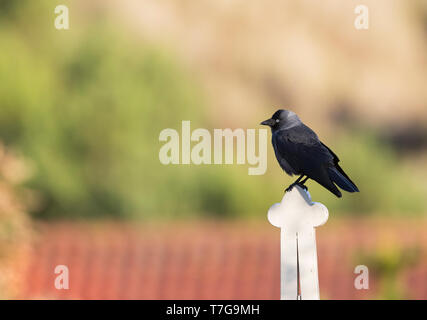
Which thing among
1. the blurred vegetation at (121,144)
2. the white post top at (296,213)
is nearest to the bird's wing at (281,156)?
the white post top at (296,213)

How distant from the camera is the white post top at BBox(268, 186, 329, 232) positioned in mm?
2539

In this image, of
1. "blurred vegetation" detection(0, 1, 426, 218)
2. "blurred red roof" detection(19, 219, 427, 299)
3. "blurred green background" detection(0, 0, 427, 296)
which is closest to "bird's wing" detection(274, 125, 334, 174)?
"blurred red roof" detection(19, 219, 427, 299)

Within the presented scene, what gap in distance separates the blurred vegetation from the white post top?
5.42 meters

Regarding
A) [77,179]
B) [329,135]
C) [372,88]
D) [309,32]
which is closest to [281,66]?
[309,32]

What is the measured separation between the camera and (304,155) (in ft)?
9.31

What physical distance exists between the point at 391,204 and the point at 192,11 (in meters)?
8.15

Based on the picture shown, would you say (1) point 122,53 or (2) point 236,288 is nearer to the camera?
(2) point 236,288

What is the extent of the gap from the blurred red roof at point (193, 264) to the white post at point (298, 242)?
2748mm

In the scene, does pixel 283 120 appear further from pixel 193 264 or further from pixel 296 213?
pixel 193 264

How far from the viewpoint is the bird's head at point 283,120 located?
2979mm

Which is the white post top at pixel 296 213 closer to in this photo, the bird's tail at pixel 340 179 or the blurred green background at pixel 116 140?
the bird's tail at pixel 340 179

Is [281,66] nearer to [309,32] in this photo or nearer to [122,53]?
[309,32]

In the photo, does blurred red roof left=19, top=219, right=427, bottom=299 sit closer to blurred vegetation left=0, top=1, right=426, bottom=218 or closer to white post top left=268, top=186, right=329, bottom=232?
blurred vegetation left=0, top=1, right=426, bottom=218

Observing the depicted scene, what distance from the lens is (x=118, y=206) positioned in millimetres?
8234
